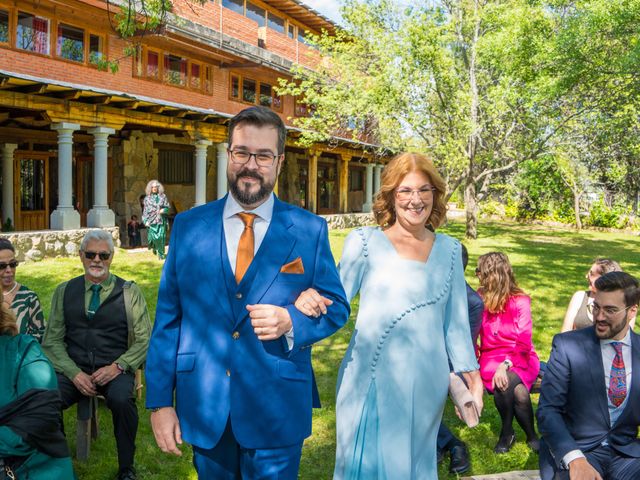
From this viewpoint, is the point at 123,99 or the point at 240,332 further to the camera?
the point at 123,99

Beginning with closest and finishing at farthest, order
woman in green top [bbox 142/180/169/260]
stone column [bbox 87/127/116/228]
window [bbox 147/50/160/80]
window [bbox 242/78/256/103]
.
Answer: woman in green top [bbox 142/180/169/260] → stone column [bbox 87/127/116/228] → window [bbox 147/50/160/80] → window [bbox 242/78/256/103]

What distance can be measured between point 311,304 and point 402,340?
2.65 ft

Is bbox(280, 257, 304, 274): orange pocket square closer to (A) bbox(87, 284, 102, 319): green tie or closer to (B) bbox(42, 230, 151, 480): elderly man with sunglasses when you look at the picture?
(B) bbox(42, 230, 151, 480): elderly man with sunglasses

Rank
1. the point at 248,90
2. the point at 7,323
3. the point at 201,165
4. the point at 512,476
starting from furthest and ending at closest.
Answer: the point at 248,90 < the point at 201,165 < the point at 512,476 < the point at 7,323

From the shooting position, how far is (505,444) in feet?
15.5

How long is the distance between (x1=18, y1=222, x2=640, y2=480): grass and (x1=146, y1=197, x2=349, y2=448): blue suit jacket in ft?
7.52

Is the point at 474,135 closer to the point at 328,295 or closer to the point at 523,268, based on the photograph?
the point at 523,268

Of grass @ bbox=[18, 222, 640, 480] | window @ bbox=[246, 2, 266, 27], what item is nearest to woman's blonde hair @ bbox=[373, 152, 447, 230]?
grass @ bbox=[18, 222, 640, 480]

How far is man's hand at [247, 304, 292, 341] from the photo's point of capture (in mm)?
2000

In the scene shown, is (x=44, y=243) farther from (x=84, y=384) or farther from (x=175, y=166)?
(x=84, y=384)

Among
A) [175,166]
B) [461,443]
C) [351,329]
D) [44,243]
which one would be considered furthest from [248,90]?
[461,443]

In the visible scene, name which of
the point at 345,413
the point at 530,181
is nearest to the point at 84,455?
the point at 345,413

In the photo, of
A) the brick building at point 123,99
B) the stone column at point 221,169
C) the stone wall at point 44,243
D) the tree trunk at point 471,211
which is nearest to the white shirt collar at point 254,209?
the brick building at point 123,99

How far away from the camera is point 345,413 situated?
2.82m
